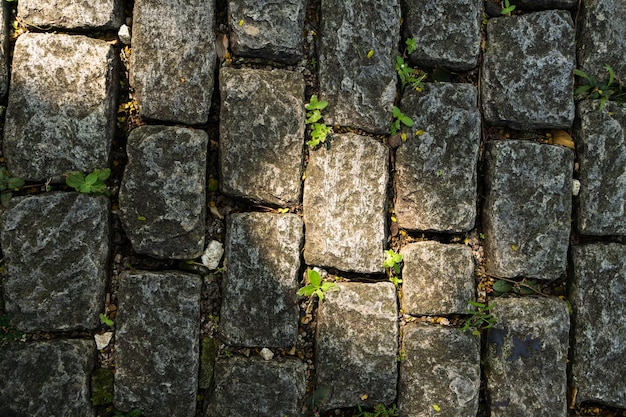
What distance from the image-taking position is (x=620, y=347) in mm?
2723

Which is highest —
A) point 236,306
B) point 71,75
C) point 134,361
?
point 71,75

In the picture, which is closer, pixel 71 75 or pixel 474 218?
pixel 71 75

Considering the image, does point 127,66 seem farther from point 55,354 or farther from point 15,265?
point 55,354

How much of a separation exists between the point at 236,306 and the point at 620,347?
1.83m

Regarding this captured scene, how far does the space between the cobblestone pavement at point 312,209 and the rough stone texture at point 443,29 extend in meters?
0.01

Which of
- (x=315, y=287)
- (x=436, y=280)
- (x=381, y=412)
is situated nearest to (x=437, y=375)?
(x=381, y=412)

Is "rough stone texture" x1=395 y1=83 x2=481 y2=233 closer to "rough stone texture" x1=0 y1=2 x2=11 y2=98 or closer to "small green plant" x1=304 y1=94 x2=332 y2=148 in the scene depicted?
"small green plant" x1=304 y1=94 x2=332 y2=148

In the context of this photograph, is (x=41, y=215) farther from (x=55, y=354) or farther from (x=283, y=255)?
(x=283, y=255)

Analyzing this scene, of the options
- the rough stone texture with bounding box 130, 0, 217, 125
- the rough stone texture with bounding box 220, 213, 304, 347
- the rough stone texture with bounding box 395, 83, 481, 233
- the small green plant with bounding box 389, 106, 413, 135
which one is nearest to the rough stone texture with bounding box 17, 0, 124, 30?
the rough stone texture with bounding box 130, 0, 217, 125

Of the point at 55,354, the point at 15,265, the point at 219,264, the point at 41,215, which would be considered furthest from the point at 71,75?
the point at 55,354

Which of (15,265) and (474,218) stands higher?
(474,218)

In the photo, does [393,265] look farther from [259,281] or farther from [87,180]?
[87,180]

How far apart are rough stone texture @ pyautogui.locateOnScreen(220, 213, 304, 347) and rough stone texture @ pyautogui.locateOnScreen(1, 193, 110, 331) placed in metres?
0.57

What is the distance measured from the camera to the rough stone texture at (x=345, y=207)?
2600mm
